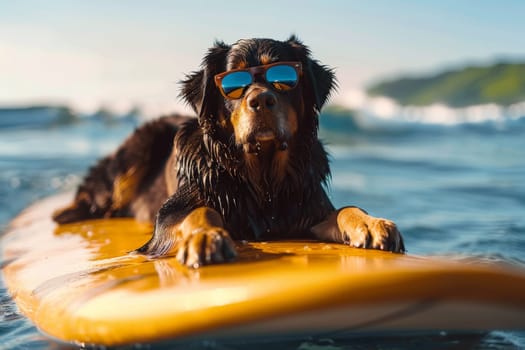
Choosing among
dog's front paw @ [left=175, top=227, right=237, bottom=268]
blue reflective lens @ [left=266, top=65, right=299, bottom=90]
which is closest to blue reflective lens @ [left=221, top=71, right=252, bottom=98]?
blue reflective lens @ [left=266, top=65, right=299, bottom=90]

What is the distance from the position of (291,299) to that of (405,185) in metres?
7.61

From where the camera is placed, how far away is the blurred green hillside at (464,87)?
88.8ft

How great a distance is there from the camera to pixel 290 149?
4238mm

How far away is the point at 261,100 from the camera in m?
3.76

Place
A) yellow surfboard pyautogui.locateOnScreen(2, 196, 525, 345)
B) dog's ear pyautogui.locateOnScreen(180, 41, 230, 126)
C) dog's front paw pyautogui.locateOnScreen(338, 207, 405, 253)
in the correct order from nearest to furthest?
yellow surfboard pyautogui.locateOnScreen(2, 196, 525, 345) < dog's front paw pyautogui.locateOnScreen(338, 207, 405, 253) < dog's ear pyautogui.locateOnScreen(180, 41, 230, 126)

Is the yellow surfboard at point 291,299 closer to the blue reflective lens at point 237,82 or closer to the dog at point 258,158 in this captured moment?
the dog at point 258,158

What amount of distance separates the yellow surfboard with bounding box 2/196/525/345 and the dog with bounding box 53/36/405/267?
0.52 m

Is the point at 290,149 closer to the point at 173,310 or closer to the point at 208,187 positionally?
the point at 208,187

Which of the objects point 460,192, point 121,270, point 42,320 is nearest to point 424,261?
point 121,270

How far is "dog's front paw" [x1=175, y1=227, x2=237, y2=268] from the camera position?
3348 mm

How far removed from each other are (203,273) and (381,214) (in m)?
5.11

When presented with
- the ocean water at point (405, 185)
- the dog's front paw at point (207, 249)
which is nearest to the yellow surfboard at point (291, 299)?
the dog's front paw at point (207, 249)

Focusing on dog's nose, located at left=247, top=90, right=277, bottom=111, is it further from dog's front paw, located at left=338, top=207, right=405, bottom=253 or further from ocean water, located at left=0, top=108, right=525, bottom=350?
ocean water, located at left=0, top=108, right=525, bottom=350

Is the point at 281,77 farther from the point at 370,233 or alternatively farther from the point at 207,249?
the point at 207,249
